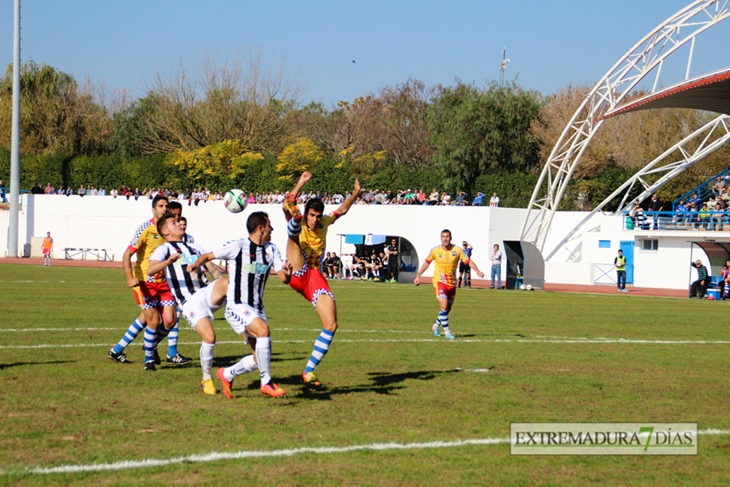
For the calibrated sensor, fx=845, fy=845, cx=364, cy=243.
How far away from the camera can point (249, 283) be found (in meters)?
8.47

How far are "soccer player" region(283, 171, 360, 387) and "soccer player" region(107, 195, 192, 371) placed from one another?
1.80 metres

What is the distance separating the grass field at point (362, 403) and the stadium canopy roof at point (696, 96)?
20782 millimetres

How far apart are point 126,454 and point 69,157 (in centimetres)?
6030

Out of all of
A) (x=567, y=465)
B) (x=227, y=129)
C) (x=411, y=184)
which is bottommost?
(x=567, y=465)

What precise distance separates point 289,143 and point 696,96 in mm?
34018

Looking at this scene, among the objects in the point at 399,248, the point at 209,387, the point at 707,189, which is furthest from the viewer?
the point at 707,189

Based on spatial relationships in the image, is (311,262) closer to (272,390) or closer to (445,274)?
(272,390)

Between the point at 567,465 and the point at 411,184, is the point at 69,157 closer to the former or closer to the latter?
the point at 411,184

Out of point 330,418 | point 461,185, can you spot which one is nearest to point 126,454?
point 330,418

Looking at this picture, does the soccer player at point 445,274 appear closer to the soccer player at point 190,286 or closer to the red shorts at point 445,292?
the red shorts at point 445,292

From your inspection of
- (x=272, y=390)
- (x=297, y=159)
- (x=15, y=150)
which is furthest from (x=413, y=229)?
(x=272, y=390)

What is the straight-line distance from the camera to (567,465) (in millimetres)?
6246

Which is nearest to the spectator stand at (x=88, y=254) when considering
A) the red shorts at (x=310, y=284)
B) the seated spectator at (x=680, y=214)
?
the seated spectator at (x=680, y=214)

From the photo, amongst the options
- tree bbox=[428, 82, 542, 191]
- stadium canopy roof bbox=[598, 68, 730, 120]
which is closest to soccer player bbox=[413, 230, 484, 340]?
stadium canopy roof bbox=[598, 68, 730, 120]
